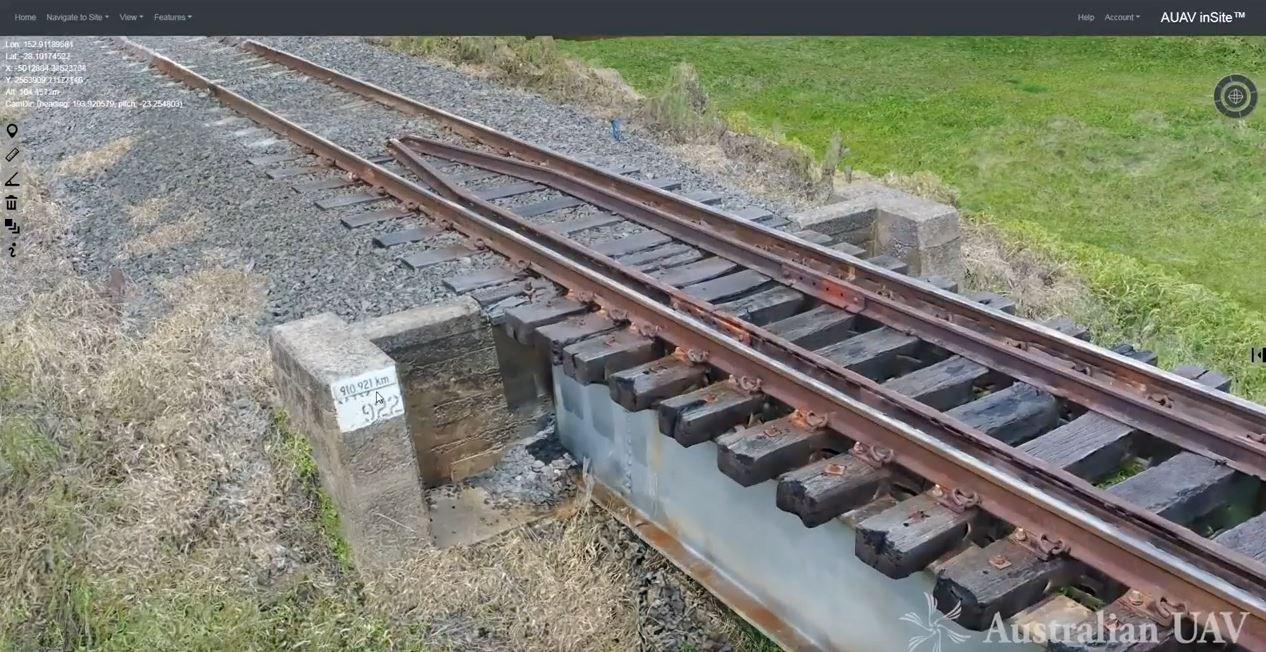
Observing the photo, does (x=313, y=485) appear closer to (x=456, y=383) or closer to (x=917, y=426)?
(x=456, y=383)

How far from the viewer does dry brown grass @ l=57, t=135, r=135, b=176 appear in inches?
419

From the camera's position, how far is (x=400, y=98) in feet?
38.9

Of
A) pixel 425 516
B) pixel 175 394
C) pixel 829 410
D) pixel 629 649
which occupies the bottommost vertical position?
pixel 629 649

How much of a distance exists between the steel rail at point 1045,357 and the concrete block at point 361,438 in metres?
2.67

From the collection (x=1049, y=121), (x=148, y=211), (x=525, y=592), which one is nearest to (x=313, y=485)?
(x=525, y=592)

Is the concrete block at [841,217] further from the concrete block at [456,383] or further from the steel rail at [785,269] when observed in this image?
the concrete block at [456,383]

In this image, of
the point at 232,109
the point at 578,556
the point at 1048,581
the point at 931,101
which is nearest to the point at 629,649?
the point at 578,556

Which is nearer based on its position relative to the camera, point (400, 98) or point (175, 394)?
point (175, 394)

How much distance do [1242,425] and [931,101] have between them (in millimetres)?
14214

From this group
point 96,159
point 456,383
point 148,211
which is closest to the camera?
point 456,383

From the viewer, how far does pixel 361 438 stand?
5305 millimetres

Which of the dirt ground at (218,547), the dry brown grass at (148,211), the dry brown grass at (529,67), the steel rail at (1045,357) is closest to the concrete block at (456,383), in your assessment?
the dirt ground at (218,547)

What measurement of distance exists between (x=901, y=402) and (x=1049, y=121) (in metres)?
12.7

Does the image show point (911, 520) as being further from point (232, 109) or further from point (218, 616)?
point (232, 109)
